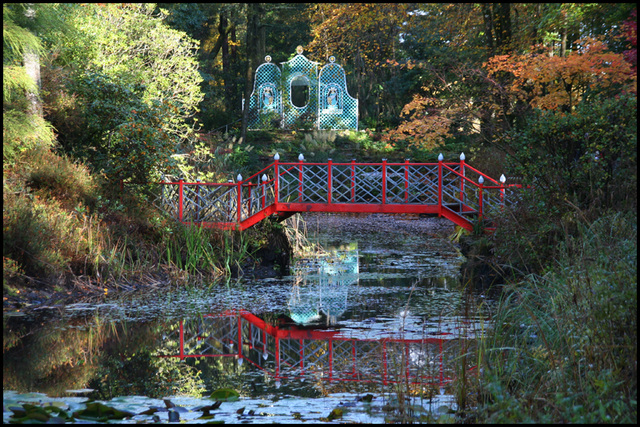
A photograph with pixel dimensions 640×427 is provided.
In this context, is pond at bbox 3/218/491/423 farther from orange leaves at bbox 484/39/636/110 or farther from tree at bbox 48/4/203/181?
orange leaves at bbox 484/39/636/110

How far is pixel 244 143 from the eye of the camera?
21.2 meters

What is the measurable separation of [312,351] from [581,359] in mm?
2815

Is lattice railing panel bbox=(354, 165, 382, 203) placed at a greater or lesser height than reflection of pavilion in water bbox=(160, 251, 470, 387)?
greater

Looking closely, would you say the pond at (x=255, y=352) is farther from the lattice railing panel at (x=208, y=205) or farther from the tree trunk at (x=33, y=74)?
the tree trunk at (x=33, y=74)

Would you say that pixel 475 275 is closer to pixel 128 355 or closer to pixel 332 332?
pixel 332 332

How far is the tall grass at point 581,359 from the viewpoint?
152 inches

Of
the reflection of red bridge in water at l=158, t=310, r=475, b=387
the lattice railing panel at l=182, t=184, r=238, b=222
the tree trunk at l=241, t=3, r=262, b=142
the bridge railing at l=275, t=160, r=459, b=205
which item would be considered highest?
the tree trunk at l=241, t=3, r=262, b=142

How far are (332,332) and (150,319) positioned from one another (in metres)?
2.19

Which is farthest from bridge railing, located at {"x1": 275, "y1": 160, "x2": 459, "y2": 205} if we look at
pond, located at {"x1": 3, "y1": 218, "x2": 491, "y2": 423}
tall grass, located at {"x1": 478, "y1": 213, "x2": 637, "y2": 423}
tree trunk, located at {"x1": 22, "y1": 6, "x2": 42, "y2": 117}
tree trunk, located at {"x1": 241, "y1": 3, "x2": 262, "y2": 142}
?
tall grass, located at {"x1": 478, "y1": 213, "x2": 637, "y2": 423}

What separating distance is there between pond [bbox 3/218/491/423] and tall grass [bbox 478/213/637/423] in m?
0.37

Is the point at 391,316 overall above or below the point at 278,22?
below

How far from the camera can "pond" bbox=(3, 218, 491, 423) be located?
4.56m

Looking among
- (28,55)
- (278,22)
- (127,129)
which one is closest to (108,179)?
(127,129)

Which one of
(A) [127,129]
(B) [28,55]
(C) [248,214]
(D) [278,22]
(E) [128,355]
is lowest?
(E) [128,355]
